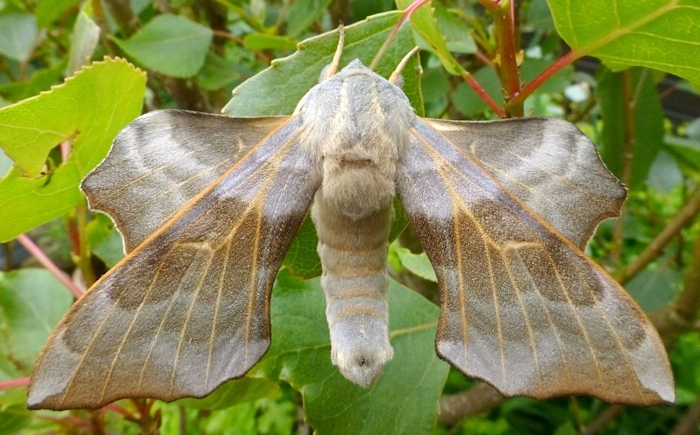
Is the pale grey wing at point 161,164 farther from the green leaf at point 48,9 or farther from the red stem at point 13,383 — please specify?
the green leaf at point 48,9

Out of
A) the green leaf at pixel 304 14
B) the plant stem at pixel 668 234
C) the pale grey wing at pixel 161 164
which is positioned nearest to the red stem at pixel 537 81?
the pale grey wing at pixel 161 164

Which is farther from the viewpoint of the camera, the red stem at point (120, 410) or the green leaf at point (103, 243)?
the green leaf at point (103, 243)

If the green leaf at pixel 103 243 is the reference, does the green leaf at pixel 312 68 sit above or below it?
above

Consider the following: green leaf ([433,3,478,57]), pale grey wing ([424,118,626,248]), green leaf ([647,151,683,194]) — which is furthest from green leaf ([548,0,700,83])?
green leaf ([647,151,683,194])

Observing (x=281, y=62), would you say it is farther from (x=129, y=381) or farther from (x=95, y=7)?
(x=95, y=7)

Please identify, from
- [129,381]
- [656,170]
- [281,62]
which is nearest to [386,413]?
[129,381]

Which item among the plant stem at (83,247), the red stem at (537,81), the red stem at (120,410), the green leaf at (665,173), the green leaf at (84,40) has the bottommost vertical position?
the green leaf at (665,173)

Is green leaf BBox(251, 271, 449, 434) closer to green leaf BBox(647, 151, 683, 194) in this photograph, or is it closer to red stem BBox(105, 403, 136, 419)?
red stem BBox(105, 403, 136, 419)
